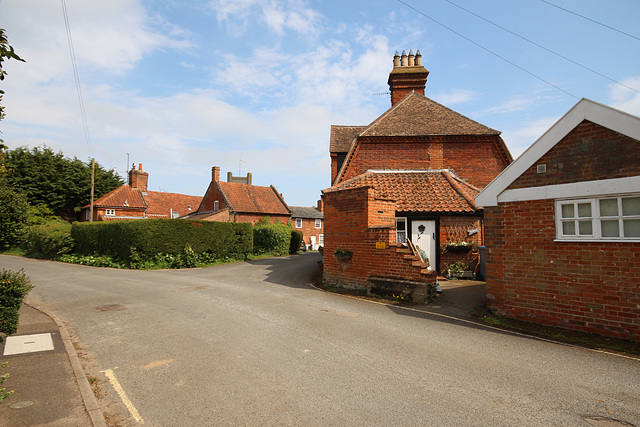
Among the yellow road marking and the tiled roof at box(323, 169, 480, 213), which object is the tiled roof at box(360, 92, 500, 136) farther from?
the yellow road marking

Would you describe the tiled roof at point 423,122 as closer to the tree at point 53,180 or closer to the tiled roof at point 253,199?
the tiled roof at point 253,199

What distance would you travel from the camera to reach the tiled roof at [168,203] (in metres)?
48.2

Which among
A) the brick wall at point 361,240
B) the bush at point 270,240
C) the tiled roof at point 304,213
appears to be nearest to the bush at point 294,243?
the bush at point 270,240

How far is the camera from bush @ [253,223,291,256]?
103 ft

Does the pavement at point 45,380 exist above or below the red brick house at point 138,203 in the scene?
below

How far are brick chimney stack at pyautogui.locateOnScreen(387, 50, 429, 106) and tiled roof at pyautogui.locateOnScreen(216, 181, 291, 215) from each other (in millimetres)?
23943

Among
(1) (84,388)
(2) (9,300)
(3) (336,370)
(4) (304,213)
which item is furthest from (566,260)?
(4) (304,213)

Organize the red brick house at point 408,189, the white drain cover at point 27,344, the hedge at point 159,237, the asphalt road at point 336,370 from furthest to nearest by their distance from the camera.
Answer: the hedge at point 159,237
the red brick house at point 408,189
the white drain cover at point 27,344
the asphalt road at point 336,370

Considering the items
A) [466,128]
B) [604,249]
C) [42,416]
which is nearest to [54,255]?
[42,416]

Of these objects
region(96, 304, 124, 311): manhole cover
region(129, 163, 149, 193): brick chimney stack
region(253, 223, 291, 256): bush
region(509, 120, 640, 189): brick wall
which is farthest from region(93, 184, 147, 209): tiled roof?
region(509, 120, 640, 189): brick wall

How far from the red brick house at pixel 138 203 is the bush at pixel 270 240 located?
19.7 m

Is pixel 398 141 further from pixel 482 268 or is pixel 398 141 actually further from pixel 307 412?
pixel 307 412

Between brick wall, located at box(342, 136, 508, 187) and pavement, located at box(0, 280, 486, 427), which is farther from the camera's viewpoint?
brick wall, located at box(342, 136, 508, 187)

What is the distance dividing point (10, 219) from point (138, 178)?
42506 mm
